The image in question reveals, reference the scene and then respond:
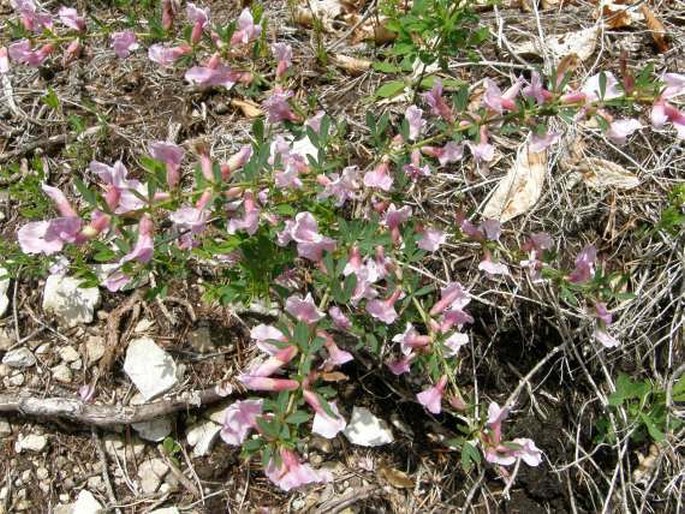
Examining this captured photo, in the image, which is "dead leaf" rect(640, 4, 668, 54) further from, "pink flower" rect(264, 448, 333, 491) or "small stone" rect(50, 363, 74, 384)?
"small stone" rect(50, 363, 74, 384)

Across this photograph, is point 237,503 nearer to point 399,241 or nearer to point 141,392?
point 141,392

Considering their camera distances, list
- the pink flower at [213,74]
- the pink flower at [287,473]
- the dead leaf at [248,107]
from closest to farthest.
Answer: the pink flower at [287,473] → the pink flower at [213,74] → the dead leaf at [248,107]

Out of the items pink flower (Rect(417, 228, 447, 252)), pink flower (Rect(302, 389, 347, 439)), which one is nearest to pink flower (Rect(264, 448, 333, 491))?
pink flower (Rect(302, 389, 347, 439))

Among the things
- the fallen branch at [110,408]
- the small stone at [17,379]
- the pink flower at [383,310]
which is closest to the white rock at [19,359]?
the small stone at [17,379]

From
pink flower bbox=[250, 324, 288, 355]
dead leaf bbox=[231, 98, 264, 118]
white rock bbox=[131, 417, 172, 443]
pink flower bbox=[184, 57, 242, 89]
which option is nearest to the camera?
pink flower bbox=[250, 324, 288, 355]

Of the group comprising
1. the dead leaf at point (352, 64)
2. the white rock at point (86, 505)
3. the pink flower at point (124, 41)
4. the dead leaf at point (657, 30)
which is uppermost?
the pink flower at point (124, 41)

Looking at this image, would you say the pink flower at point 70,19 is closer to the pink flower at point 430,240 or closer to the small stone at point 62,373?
the small stone at point 62,373
